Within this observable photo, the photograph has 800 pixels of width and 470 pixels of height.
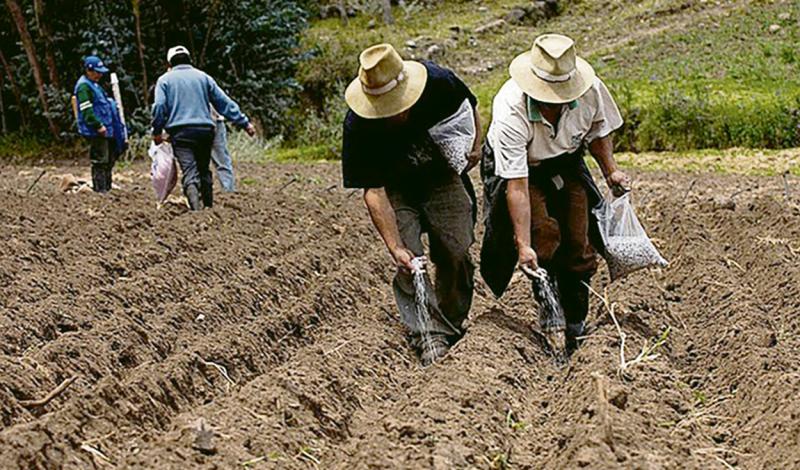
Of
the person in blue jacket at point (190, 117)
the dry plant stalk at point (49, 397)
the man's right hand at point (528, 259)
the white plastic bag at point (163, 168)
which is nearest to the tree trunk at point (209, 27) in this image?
the white plastic bag at point (163, 168)

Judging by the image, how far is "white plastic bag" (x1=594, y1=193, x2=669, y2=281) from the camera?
21.0ft

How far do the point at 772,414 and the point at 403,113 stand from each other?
240 centimetres

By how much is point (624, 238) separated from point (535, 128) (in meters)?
0.91

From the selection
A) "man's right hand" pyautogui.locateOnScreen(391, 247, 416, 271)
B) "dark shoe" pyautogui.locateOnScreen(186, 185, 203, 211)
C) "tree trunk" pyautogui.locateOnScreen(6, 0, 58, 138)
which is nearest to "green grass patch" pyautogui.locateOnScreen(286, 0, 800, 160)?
"tree trunk" pyautogui.locateOnScreen(6, 0, 58, 138)

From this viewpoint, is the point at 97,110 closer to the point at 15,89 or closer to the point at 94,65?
the point at 94,65

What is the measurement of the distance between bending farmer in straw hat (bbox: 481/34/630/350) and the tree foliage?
1626cm

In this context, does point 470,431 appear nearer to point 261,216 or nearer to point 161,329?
point 161,329

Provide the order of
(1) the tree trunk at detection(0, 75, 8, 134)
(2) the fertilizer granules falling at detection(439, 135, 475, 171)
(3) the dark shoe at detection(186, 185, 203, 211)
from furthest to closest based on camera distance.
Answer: (1) the tree trunk at detection(0, 75, 8, 134) < (3) the dark shoe at detection(186, 185, 203, 211) < (2) the fertilizer granules falling at detection(439, 135, 475, 171)

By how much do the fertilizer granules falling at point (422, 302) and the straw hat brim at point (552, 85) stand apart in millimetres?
1069

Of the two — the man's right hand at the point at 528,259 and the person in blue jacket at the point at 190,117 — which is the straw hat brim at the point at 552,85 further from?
the person in blue jacket at the point at 190,117

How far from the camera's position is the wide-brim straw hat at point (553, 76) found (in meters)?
5.68

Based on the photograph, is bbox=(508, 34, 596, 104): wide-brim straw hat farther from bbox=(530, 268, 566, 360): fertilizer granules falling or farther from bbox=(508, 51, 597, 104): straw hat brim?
bbox=(530, 268, 566, 360): fertilizer granules falling

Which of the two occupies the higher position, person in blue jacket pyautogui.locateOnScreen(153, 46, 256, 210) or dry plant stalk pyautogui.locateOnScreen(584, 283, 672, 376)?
dry plant stalk pyautogui.locateOnScreen(584, 283, 672, 376)

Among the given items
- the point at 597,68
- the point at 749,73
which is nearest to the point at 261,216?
the point at 749,73
